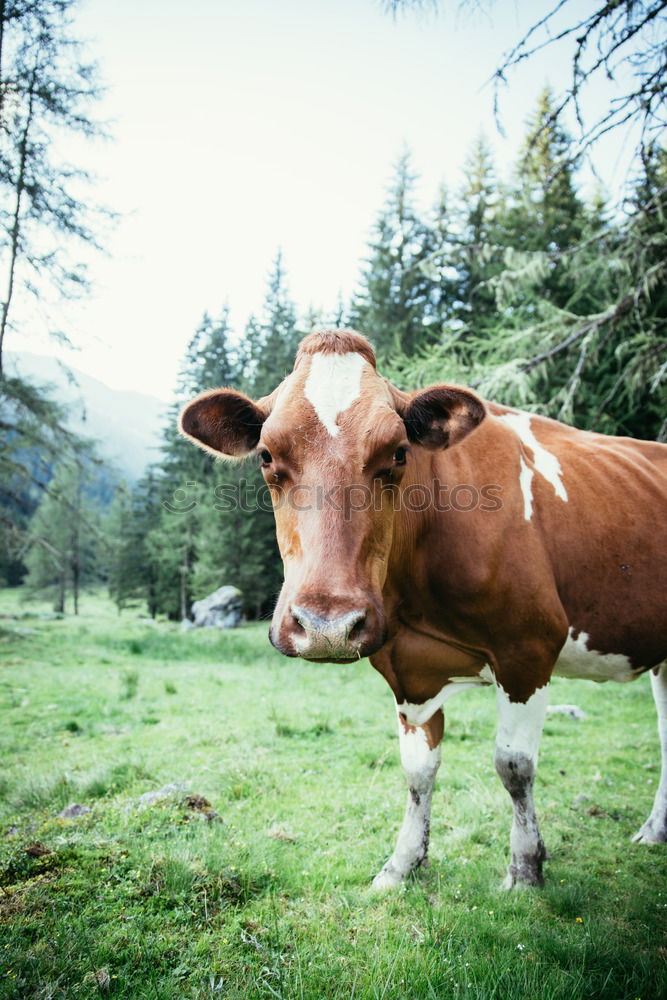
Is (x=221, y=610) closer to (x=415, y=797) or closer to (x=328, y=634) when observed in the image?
(x=415, y=797)

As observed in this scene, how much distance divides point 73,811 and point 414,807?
235 cm

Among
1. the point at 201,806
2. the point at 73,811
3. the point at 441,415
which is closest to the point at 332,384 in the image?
the point at 441,415

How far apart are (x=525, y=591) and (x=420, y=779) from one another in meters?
1.46

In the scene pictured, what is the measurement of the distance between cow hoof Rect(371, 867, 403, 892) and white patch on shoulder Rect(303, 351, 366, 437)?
263 cm

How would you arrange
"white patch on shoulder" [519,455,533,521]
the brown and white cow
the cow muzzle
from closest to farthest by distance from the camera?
the cow muzzle
the brown and white cow
"white patch on shoulder" [519,455,533,521]

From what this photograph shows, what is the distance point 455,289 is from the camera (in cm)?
2355

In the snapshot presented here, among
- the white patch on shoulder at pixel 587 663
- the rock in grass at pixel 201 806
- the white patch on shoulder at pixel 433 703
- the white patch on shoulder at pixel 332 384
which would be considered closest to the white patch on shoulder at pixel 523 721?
the white patch on shoulder at pixel 433 703

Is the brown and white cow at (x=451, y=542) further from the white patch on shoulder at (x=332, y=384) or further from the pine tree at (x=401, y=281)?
the pine tree at (x=401, y=281)

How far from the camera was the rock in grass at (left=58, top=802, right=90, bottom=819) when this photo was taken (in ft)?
12.3

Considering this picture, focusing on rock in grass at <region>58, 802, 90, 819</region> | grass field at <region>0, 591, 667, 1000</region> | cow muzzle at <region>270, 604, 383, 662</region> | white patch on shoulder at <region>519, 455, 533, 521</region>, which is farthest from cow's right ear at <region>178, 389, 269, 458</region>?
rock in grass at <region>58, 802, 90, 819</region>

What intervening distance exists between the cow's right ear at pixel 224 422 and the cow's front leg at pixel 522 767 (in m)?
2.04

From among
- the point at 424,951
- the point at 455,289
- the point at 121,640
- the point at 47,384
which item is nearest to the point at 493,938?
the point at 424,951

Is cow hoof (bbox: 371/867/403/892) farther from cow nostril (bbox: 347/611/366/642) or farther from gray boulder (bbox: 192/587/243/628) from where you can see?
gray boulder (bbox: 192/587/243/628)

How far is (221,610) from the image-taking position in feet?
79.9
